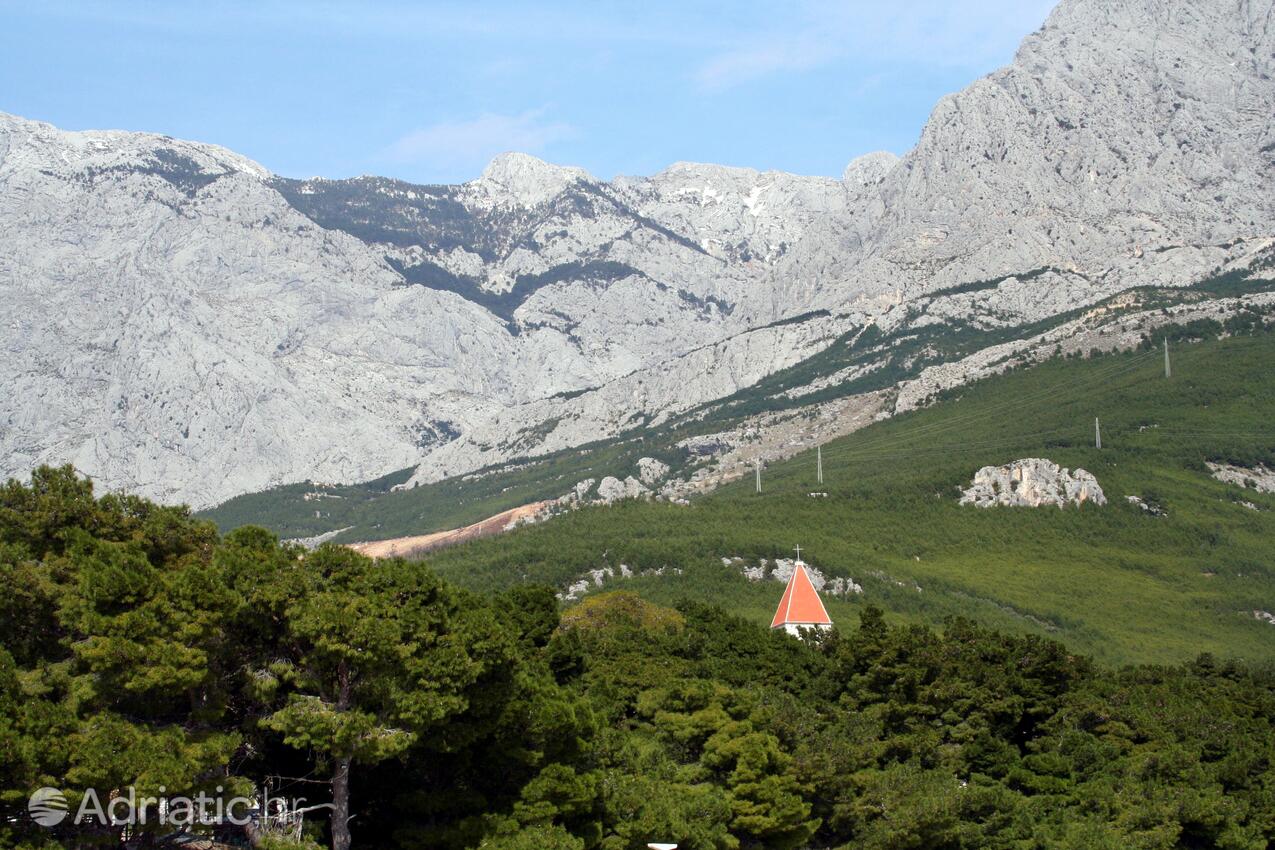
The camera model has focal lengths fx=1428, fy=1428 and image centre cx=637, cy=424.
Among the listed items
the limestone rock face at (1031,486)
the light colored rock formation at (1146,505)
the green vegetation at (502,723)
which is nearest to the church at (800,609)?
the green vegetation at (502,723)

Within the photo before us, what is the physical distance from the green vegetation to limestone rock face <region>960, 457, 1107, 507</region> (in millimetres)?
96227

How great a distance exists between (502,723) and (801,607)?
55.9m

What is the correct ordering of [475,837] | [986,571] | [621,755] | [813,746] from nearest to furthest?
[475,837]
[621,755]
[813,746]
[986,571]

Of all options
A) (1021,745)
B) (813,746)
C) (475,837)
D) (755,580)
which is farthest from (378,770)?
(755,580)

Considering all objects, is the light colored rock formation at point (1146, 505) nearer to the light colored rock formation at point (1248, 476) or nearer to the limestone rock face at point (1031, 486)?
the limestone rock face at point (1031, 486)

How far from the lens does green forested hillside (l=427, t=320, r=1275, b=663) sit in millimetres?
135500

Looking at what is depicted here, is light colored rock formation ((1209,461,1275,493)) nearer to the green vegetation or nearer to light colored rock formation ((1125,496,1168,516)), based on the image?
light colored rock formation ((1125,496,1168,516))

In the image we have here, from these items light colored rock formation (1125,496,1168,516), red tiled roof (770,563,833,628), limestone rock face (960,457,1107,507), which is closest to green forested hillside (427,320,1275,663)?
light colored rock formation (1125,496,1168,516)

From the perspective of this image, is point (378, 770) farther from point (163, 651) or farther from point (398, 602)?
point (163, 651)

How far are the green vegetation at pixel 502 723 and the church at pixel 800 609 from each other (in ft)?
76.0

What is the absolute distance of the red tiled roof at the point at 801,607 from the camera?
96.7 meters

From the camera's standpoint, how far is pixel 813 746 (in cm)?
5838

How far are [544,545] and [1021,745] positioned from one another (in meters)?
91.2

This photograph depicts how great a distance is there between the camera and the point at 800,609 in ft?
318
